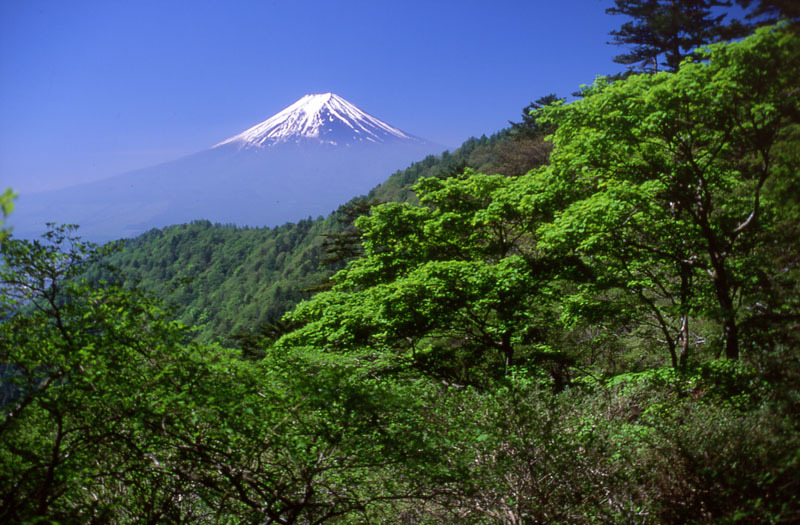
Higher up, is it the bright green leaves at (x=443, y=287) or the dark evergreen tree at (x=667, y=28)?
the dark evergreen tree at (x=667, y=28)

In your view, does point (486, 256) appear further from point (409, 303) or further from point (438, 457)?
point (438, 457)

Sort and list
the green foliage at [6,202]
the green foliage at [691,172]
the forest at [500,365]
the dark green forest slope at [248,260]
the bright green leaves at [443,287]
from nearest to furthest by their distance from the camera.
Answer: the green foliage at [6,202] < the forest at [500,365] < the green foliage at [691,172] < the bright green leaves at [443,287] < the dark green forest slope at [248,260]

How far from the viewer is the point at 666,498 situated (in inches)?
188

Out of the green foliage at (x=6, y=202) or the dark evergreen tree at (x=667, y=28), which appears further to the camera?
the dark evergreen tree at (x=667, y=28)

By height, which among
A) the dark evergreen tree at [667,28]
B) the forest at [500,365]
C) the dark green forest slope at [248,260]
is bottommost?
the forest at [500,365]

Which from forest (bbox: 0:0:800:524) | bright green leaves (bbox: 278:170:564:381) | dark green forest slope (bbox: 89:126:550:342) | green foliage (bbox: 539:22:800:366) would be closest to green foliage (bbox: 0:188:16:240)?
forest (bbox: 0:0:800:524)

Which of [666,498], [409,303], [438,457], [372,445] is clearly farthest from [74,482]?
[666,498]

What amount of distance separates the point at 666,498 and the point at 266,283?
101 metres

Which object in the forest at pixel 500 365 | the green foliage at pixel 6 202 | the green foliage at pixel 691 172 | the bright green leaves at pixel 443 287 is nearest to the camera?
the green foliage at pixel 6 202

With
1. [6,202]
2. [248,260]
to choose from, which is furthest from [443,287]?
[248,260]

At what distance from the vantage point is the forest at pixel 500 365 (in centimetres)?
398

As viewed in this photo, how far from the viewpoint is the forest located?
13.1ft

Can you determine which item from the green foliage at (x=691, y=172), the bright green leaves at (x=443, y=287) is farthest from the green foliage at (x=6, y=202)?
the green foliage at (x=691, y=172)

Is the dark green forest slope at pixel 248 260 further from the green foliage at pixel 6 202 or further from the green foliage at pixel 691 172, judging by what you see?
the green foliage at pixel 6 202
